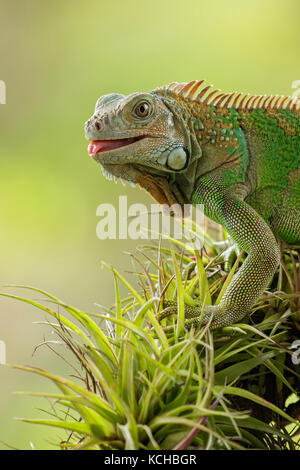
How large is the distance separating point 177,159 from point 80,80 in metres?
2.15

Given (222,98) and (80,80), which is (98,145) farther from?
(80,80)

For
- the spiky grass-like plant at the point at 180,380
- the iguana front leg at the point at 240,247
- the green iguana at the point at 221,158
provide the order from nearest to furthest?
the spiky grass-like plant at the point at 180,380, the iguana front leg at the point at 240,247, the green iguana at the point at 221,158

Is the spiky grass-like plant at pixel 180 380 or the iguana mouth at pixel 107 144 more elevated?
the iguana mouth at pixel 107 144

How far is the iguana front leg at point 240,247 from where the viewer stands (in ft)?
3.39

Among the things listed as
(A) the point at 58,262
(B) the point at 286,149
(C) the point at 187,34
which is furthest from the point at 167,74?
(B) the point at 286,149

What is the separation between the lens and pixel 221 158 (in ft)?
4.16

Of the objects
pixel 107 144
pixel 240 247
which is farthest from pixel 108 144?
pixel 240 247

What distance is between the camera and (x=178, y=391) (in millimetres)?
831

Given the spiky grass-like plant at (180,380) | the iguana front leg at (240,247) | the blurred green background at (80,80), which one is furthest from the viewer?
the blurred green background at (80,80)

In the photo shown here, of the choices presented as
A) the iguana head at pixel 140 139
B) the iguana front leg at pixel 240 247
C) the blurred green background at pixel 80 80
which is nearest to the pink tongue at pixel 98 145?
the iguana head at pixel 140 139

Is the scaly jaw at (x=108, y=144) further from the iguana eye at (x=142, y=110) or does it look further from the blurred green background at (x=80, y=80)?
the blurred green background at (x=80, y=80)

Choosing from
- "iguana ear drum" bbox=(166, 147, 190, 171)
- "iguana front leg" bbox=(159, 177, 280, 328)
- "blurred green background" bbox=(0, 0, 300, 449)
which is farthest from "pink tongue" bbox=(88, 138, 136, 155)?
"blurred green background" bbox=(0, 0, 300, 449)

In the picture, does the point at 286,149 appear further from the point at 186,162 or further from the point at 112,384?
the point at 112,384

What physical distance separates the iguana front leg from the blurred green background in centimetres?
176
